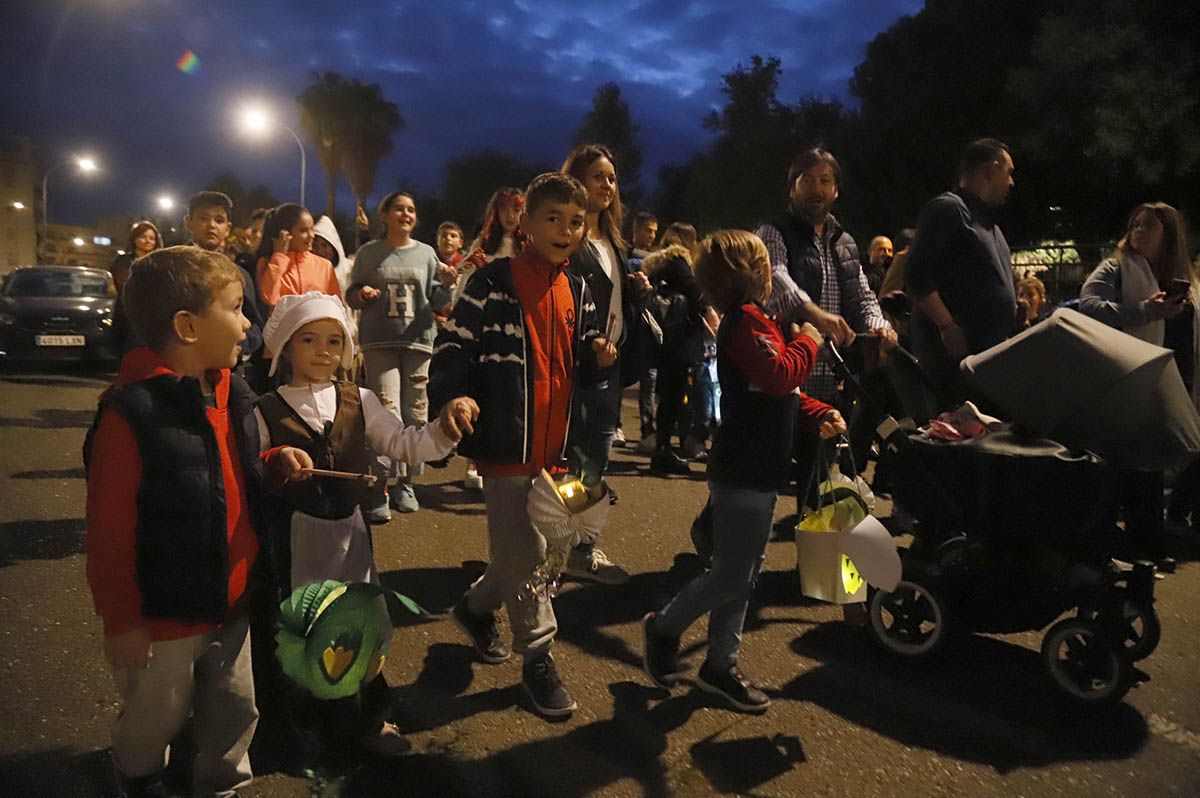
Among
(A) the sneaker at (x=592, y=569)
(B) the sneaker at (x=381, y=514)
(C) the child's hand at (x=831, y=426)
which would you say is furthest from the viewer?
(B) the sneaker at (x=381, y=514)

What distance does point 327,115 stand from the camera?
181 feet

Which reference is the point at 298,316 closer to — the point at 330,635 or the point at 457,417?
the point at 457,417

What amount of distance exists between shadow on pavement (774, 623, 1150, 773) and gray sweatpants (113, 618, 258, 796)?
213 cm

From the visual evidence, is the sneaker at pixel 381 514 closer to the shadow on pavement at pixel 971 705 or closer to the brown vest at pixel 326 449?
the shadow on pavement at pixel 971 705

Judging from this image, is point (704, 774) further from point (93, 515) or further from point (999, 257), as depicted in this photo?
point (999, 257)

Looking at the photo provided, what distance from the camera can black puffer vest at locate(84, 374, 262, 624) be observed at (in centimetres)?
242

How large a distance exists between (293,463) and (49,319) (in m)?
14.8

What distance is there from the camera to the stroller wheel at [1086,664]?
3.66m

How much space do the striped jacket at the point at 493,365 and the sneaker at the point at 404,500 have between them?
3278 mm

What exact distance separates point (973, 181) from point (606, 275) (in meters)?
2.13

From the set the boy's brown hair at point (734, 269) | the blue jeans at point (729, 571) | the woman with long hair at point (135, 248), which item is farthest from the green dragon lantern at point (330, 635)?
the woman with long hair at point (135, 248)

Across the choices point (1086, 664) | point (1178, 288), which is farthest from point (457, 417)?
point (1178, 288)

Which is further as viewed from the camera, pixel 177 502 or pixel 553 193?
pixel 553 193

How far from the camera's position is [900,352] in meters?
4.64
